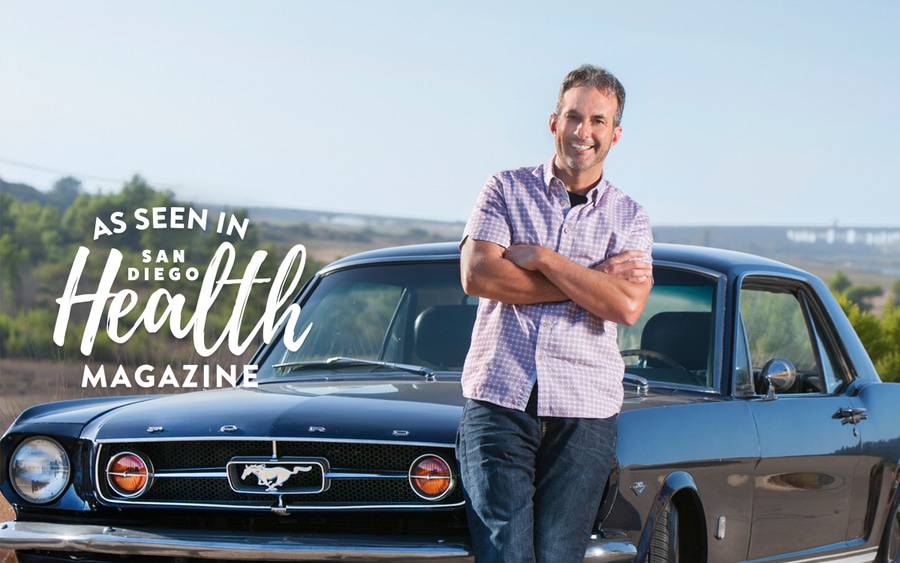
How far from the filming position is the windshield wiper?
6516 mm

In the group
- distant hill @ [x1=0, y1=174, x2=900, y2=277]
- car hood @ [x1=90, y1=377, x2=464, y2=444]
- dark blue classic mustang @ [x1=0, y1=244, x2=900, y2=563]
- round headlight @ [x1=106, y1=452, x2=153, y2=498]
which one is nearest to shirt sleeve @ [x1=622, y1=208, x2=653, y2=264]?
dark blue classic mustang @ [x1=0, y1=244, x2=900, y2=563]

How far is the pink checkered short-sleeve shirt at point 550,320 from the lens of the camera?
183 inches

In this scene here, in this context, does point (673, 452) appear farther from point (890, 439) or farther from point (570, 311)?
point (890, 439)

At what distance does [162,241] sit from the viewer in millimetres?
65000

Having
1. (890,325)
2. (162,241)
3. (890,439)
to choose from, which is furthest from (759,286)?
(162,241)

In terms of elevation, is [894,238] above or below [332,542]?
above

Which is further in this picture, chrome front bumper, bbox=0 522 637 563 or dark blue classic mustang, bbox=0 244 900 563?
dark blue classic mustang, bbox=0 244 900 563

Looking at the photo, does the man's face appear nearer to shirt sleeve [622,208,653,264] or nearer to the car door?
shirt sleeve [622,208,653,264]

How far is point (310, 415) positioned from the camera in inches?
221

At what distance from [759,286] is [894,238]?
10123 cm

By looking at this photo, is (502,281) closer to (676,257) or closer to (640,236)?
(640,236)

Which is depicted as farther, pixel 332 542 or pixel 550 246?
pixel 332 542

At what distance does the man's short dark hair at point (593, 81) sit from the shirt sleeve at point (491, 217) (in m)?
0.30

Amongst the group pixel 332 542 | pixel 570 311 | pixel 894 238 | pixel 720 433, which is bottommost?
pixel 332 542
